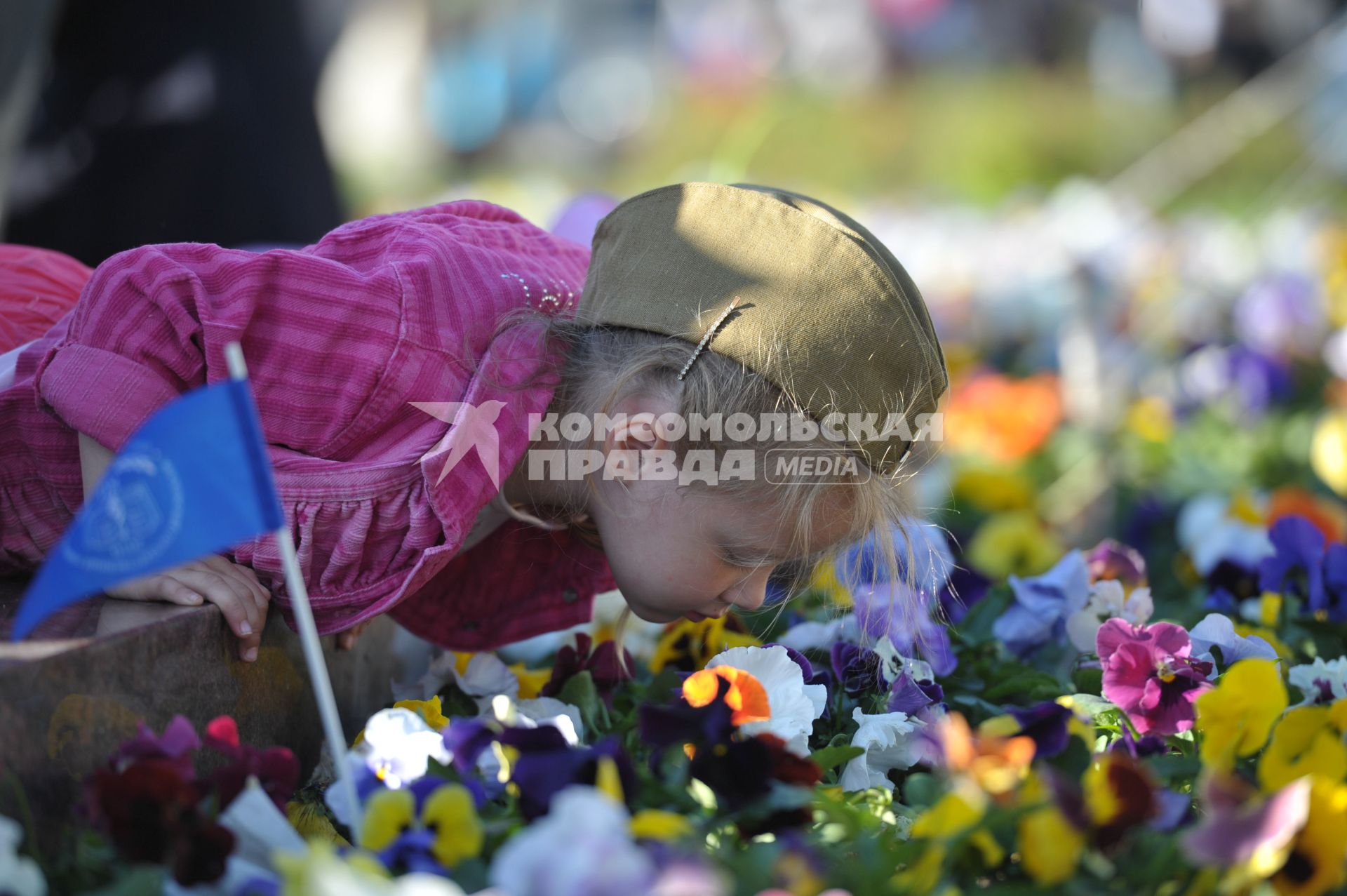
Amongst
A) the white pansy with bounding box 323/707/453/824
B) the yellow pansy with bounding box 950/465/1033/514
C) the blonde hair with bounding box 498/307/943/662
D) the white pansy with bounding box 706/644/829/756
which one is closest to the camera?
the white pansy with bounding box 323/707/453/824

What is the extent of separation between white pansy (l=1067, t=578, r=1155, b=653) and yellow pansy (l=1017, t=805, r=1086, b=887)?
0.71m

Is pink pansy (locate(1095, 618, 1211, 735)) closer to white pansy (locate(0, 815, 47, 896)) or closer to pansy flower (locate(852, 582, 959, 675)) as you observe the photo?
pansy flower (locate(852, 582, 959, 675))

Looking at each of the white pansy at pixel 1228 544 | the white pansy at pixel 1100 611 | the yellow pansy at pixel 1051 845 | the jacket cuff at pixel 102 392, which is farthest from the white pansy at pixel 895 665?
the jacket cuff at pixel 102 392

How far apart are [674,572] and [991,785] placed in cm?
60

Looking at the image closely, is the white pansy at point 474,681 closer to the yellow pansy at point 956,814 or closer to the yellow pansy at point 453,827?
the yellow pansy at point 453,827

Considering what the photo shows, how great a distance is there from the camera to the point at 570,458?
1.56 meters

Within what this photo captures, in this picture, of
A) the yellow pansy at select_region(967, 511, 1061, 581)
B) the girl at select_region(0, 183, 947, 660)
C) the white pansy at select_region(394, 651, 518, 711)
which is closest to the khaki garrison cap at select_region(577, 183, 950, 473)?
the girl at select_region(0, 183, 947, 660)

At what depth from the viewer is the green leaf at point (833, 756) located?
3.72ft

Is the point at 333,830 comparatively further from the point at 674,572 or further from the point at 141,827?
the point at 674,572

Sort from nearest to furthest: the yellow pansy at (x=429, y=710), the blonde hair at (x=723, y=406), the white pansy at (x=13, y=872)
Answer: the white pansy at (x=13, y=872), the yellow pansy at (x=429, y=710), the blonde hair at (x=723, y=406)

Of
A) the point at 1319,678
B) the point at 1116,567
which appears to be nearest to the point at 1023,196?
the point at 1116,567

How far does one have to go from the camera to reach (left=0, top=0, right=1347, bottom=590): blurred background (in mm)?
2738

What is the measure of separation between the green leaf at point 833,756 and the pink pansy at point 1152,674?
28 centimetres

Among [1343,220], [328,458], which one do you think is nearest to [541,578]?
[328,458]
